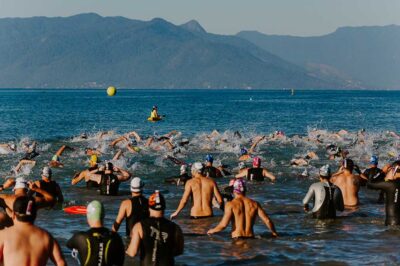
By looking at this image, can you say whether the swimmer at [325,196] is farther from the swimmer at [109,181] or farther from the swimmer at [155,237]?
the swimmer at [109,181]

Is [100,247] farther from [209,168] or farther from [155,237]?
[209,168]

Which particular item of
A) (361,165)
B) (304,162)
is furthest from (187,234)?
(361,165)

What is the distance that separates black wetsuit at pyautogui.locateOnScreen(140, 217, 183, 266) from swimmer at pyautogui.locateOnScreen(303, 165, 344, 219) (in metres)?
6.91

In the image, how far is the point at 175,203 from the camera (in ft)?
70.0

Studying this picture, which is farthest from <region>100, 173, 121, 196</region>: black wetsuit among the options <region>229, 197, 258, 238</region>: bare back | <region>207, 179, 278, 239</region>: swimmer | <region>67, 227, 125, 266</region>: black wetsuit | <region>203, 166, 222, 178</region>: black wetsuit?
<region>67, 227, 125, 266</region>: black wetsuit

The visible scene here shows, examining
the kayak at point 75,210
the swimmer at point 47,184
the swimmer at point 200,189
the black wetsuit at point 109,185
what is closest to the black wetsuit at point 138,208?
the swimmer at point 200,189

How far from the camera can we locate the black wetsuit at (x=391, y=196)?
50.9ft

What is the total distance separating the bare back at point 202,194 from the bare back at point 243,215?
2199 millimetres

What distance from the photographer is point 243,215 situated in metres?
14.1

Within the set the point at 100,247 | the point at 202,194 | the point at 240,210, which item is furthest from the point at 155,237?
the point at 202,194

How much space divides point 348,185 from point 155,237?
10.7 m

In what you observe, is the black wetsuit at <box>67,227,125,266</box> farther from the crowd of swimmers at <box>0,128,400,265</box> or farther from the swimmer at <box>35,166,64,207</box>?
the swimmer at <box>35,166,64,207</box>

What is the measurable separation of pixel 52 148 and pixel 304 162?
741 inches

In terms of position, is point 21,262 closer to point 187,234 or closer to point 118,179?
point 187,234
